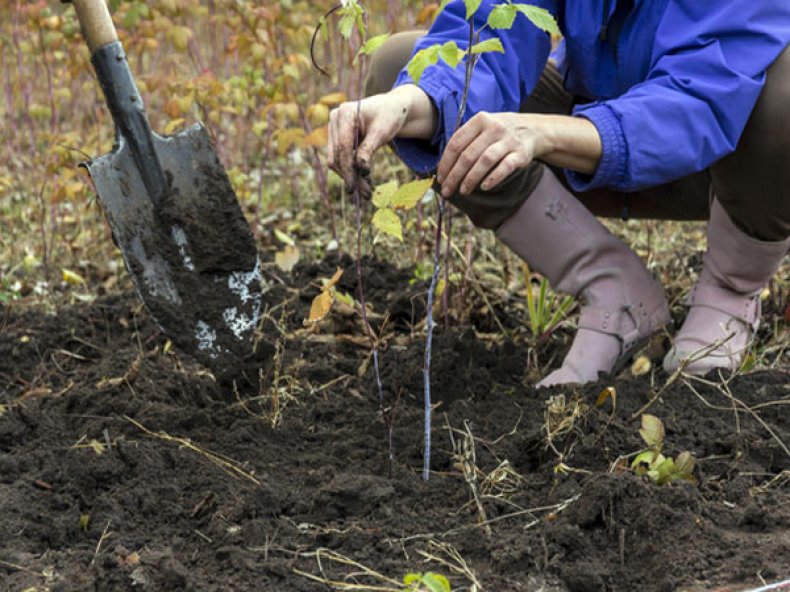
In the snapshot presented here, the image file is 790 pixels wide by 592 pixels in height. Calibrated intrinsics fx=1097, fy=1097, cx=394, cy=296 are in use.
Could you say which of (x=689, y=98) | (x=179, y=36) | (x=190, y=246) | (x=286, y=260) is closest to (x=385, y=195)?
(x=689, y=98)

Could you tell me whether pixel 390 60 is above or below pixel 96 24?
below

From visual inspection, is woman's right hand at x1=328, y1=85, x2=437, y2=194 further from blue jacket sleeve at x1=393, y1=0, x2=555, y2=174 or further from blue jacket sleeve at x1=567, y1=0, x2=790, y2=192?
blue jacket sleeve at x1=567, y1=0, x2=790, y2=192

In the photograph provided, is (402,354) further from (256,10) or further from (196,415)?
(256,10)

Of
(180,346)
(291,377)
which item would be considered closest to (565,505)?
(291,377)

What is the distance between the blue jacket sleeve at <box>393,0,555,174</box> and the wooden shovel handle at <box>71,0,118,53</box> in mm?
669

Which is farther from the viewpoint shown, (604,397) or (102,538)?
(604,397)

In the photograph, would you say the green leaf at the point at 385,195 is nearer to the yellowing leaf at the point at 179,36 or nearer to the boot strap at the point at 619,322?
the boot strap at the point at 619,322

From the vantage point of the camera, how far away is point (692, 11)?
217 cm

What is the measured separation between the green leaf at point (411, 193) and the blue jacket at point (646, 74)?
0.36 meters

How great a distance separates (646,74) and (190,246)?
1066 millimetres

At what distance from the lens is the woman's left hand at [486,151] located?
1.82 meters

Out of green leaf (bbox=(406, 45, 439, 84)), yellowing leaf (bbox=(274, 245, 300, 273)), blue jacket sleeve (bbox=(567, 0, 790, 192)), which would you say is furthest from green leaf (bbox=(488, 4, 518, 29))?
yellowing leaf (bbox=(274, 245, 300, 273))

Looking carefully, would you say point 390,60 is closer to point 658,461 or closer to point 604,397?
point 604,397

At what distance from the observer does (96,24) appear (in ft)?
7.81
